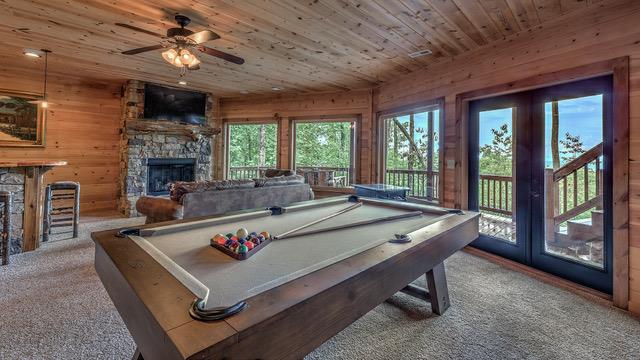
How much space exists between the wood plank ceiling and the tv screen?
0.92 metres

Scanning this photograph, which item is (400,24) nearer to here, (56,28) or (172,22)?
(172,22)

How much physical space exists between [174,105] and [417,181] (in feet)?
16.9

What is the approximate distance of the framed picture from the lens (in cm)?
499

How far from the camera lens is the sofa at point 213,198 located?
3.38 meters

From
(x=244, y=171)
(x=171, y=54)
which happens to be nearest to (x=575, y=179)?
(x=171, y=54)

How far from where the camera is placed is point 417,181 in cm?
529

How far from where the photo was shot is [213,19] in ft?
10.1

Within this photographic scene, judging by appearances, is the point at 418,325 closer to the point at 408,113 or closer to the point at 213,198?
the point at 213,198

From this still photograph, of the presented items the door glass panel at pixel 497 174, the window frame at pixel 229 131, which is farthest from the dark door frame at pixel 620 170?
the window frame at pixel 229 131

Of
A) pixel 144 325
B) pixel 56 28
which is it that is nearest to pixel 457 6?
pixel 144 325

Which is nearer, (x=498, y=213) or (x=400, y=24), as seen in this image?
(x=400, y=24)

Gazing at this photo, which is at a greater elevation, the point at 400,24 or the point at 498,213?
the point at 400,24

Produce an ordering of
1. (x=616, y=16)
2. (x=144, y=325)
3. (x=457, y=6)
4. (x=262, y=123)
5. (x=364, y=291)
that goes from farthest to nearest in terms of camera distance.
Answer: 1. (x=262, y=123)
2. (x=457, y=6)
3. (x=616, y=16)
4. (x=364, y=291)
5. (x=144, y=325)

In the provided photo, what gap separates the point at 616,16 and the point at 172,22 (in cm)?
419
